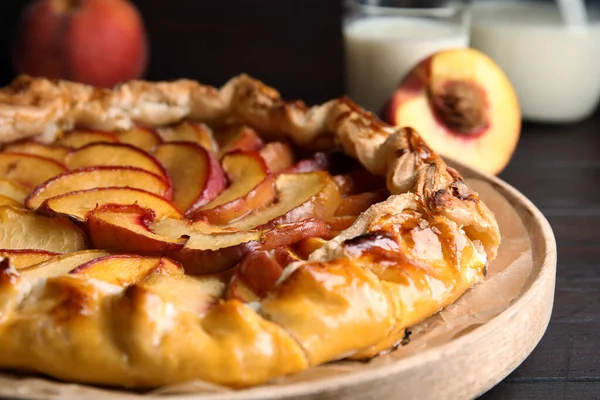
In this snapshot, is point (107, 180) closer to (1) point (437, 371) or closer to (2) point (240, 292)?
(2) point (240, 292)

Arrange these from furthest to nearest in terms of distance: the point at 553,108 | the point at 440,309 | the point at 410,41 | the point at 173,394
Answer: the point at 553,108, the point at 410,41, the point at 440,309, the point at 173,394

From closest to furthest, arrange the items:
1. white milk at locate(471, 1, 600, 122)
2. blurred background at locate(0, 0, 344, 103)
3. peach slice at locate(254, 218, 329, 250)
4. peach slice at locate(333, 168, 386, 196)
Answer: peach slice at locate(254, 218, 329, 250), peach slice at locate(333, 168, 386, 196), white milk at locate(471, 1, 600, 122), blurred background at locate(0, 0, 344, 103)

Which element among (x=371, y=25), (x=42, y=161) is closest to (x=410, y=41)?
(x=371, y=25)

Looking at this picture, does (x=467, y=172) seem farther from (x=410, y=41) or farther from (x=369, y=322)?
(x=410, y=41)

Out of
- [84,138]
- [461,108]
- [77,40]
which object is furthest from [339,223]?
[77,40]

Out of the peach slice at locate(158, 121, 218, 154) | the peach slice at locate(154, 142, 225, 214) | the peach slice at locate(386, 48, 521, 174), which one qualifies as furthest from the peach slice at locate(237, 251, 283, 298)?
the peach slice at locate(386, 48, 521, 174)

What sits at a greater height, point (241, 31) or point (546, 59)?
point (546, 59)

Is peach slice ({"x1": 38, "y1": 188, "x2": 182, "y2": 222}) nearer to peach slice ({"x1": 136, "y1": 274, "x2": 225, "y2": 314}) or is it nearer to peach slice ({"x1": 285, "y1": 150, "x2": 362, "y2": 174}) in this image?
peach slice ({"x1": 136, "y1": 274, "x2": 225, "y2": 314})
